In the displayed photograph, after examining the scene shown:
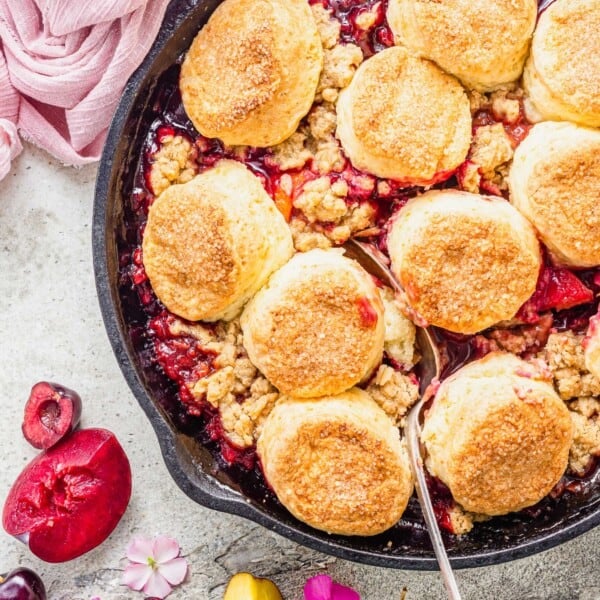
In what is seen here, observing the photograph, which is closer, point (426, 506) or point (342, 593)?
point (426, 506)

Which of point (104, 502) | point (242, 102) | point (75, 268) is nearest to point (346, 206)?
point (242, 102)

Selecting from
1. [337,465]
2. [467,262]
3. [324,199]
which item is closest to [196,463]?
[337,465]

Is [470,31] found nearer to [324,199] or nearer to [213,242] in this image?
[324,199]

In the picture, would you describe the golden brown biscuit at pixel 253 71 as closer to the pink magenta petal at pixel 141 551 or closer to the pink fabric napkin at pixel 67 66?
the pink fabric napkin at pixel 67 66

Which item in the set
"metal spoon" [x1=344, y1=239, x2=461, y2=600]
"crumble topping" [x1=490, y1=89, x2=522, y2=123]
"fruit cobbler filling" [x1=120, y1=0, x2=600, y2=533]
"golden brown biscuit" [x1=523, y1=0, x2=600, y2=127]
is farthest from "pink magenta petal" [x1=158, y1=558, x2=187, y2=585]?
"golden brown biscuit" [x1=523, y1=0, x2=600, y2=127]

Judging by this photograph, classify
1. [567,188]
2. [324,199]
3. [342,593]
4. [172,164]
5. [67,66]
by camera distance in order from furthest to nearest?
[342,593], [67,66], [172,164], [324,199], [567,188]

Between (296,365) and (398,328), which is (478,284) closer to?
(398,328)

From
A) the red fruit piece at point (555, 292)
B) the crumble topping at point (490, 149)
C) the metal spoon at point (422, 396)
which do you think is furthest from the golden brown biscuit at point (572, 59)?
the metal spoon at point (422, 396)
